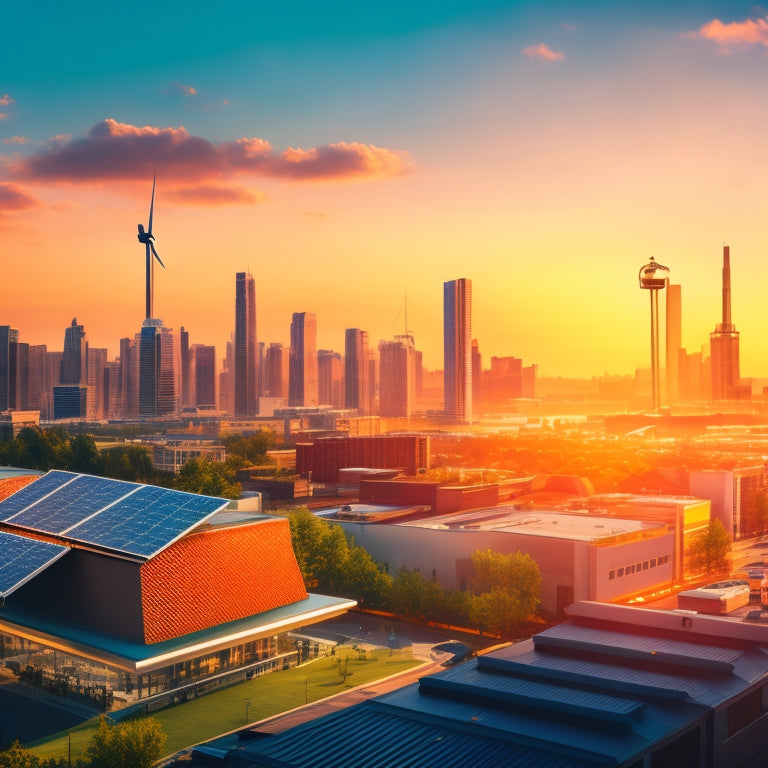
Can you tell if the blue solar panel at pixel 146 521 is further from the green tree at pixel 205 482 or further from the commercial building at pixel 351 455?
the commercial building at pixel 351 455

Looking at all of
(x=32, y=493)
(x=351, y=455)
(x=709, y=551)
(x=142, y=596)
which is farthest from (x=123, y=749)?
(x=351, y=455)

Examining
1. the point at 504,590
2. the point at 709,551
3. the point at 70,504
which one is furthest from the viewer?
the point at 709,551

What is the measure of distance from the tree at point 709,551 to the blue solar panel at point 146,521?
39814 millimetres

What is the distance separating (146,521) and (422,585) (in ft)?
56.3

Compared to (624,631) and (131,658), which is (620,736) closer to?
(624,631)

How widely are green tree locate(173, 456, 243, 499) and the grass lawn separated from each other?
2955 centimetres

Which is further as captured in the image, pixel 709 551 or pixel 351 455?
pixel 351 455

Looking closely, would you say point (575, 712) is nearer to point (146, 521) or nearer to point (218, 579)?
point (218, 579)

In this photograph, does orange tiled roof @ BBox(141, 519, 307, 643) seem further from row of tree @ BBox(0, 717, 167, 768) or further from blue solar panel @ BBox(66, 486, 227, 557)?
row of tree @ BBox(0, 717, 167, 768)

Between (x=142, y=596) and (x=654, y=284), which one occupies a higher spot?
(x=654, y=284)

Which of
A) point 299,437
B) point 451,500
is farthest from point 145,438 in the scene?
point 451,500

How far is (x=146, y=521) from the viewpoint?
30.3m

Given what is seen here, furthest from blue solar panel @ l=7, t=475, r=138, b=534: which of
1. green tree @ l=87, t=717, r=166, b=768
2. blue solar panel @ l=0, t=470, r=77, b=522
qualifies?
green tree @ l=87, t=717, r=166, b=768

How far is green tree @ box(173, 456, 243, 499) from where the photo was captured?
65.7 meters
